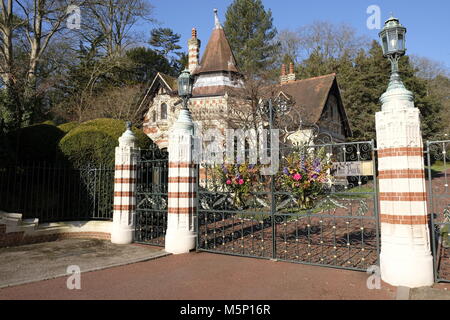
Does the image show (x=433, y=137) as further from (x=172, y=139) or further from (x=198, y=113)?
(x=172, y=139)

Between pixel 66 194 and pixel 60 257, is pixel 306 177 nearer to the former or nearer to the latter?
pixel 60 257

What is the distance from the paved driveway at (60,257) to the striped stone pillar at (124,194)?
39 centimetres

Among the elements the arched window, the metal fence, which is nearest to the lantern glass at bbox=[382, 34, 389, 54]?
the metal fence

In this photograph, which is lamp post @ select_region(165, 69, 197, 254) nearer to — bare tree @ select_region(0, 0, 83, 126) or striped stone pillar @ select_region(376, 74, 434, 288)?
striped stone pillar @ select_region(376, 74, 434, 288)

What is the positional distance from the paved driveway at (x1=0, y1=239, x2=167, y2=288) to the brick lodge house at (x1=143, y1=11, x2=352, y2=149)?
10.7 meters

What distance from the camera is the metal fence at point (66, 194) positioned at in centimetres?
848

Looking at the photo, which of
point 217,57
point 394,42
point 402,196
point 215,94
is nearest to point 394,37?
point 394,42

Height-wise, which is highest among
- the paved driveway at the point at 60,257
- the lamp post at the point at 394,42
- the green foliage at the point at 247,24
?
the green foliage at the point at 247,24

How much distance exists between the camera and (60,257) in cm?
635

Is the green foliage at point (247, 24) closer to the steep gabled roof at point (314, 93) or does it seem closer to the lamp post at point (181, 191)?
the steep gabled roof at point (314, 93)

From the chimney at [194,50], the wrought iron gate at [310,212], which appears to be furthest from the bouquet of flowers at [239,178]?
the chimney at [194,50]

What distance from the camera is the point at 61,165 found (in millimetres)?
8961
